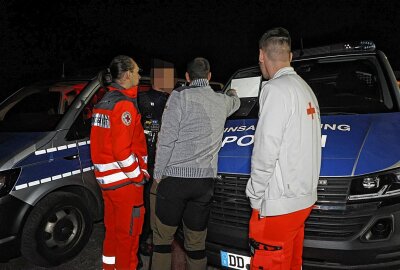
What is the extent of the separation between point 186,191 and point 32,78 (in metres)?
12.9

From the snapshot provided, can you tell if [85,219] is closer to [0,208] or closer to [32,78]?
[0,208]

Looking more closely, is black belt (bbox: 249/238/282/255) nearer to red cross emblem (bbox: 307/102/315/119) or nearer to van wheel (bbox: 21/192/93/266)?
red cross emblem (bbox: 307/102/315/119)

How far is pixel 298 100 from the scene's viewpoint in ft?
6.84

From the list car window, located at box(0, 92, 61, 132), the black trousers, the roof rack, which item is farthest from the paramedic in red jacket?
the roof rack

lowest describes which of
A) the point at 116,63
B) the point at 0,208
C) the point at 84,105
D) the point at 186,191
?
the point at 0,208

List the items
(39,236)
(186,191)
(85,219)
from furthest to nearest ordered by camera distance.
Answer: (85,219) → (39,236) → (186,191)

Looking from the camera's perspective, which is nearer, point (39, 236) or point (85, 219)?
point (39, 236)

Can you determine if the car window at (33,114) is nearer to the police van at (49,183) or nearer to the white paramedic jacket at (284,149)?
the police van at (49,183)

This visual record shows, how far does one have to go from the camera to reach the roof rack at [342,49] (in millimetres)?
3822

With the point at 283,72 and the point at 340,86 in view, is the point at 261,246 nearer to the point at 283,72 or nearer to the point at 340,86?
the point at 283,72

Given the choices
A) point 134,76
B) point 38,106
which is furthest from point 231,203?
point 38,106

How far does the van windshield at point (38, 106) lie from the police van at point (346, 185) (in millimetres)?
2000

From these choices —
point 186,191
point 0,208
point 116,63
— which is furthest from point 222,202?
point 0,208

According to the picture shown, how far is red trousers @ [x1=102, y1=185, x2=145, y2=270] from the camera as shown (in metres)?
3.11
